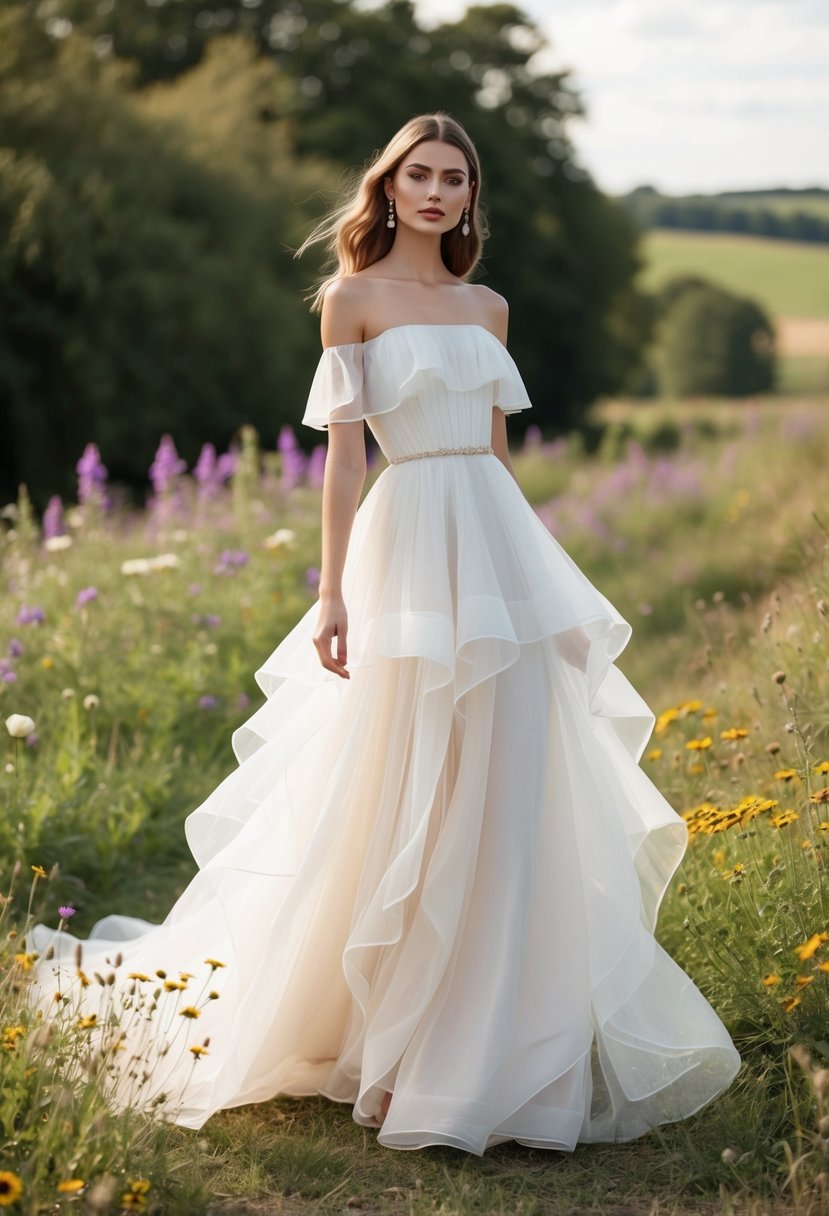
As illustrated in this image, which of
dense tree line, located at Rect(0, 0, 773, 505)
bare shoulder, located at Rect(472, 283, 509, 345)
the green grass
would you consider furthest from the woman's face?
the green grass

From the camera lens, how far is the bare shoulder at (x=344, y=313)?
3270 mm

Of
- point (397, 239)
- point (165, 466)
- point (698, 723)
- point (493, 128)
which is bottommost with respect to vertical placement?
point (698, 723)

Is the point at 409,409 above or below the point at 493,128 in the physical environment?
below

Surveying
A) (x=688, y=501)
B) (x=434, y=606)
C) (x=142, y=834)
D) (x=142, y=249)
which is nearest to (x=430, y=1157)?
(x=434, y=606)

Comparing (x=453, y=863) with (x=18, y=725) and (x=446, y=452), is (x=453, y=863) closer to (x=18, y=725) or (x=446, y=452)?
(x=446, y=452)

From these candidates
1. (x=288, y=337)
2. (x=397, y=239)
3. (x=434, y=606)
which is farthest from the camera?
(x=288, y=337)

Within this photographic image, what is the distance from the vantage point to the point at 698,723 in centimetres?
510

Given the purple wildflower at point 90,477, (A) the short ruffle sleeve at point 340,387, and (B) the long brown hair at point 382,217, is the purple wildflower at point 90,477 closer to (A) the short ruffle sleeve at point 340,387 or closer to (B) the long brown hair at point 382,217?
(B) the long brown hair at point 382,217

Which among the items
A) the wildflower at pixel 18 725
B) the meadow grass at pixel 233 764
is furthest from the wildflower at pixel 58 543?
the wildflower at pixel 18 725

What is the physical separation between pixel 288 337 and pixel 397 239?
742 inches

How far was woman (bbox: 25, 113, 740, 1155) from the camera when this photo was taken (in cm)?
300

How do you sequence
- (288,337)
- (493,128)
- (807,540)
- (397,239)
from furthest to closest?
(493,128), (288,337), (807,540), (397,239)

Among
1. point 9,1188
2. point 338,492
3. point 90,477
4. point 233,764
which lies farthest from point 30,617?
point 9,1188

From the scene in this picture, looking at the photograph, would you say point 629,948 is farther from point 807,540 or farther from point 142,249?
point 142,249
